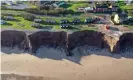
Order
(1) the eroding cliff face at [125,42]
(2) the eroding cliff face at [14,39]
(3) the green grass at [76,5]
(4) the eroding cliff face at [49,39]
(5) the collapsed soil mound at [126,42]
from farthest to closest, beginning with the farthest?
(3) the green grass at [76,5] < (5) the collapsed soil mound at [126,42] < (1) the eroding cliff face at [125,42] < (4) the eroding cliff face at [49,39] < (2) the eroding cliff face at [14,39]

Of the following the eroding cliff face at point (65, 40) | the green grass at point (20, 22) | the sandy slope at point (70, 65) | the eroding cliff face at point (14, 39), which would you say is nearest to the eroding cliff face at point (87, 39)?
the eroding cliff face at point (65, 40)

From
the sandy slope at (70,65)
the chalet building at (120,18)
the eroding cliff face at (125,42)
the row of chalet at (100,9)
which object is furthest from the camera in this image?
the row of chalet at (100,9)

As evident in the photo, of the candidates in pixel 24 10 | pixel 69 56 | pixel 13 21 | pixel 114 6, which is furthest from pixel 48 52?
pixel 114 6

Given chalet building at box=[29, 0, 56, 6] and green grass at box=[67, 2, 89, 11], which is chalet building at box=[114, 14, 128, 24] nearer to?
green grass at box=[67, 2, 89, 11]

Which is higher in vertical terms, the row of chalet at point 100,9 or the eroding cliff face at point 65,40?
the row of chalet at point 100,9

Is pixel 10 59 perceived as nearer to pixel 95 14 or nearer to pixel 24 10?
pixel 24 10

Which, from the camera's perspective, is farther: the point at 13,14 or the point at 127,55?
the point at 13,14

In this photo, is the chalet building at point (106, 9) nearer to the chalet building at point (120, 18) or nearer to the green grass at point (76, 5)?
the chalet building at point (120, 18)
